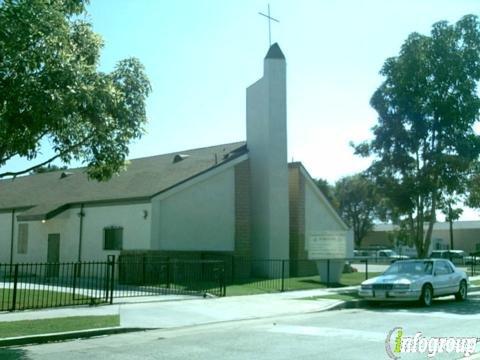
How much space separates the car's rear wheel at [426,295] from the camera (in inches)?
720

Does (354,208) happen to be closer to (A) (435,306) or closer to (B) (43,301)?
(A) (435,306)

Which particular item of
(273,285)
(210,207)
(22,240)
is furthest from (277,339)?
(22,240)

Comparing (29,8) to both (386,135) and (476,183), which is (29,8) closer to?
(386,135)

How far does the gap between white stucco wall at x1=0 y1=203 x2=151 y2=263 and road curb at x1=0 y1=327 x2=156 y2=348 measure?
14024 millimetres

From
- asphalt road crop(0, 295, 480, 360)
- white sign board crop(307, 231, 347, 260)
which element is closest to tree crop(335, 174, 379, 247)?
white sign board crop(307, 231, 347, 260)

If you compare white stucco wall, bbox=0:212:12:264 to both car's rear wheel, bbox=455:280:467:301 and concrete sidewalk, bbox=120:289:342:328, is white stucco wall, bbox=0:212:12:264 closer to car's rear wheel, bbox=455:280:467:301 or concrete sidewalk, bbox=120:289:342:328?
concrete sidewalk, bbox=120:289:342:328

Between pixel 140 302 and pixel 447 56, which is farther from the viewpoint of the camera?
pixel 447 56

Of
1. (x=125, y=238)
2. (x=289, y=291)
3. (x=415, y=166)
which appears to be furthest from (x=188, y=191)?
(x=415, y=166)

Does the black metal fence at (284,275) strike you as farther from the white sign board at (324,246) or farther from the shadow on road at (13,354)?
the shadow on road at (13,354)

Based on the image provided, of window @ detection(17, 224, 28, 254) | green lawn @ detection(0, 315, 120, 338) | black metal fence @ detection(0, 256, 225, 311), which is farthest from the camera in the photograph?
window @ detection(17, 224, 28, 254)

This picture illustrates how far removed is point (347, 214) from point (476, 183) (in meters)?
51.8

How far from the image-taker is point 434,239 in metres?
71.9

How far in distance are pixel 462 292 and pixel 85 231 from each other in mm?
17682

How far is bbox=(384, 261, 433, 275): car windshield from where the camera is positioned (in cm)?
1921
